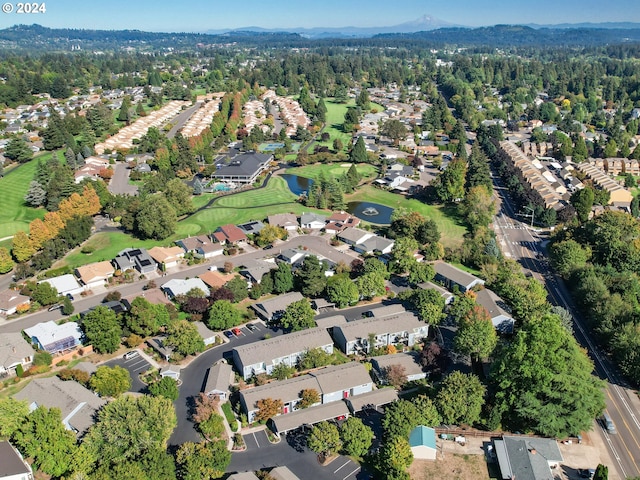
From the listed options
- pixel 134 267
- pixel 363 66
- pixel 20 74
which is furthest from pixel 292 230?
pixel 363 66

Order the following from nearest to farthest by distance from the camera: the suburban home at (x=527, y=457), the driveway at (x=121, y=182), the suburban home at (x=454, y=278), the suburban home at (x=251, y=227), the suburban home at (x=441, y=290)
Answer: the suburban home at (x=527, y=457), the suburban home at (x=441, y=290), the suburban home at (x=454, y=278), the suburban home at (x=251, y=227), the driveway at (x=121, y=182)

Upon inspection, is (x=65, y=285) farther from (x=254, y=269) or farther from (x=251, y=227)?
(x=251, y=227)

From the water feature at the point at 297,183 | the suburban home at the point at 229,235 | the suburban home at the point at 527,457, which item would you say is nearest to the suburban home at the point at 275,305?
the suburban home at the point at 229,235

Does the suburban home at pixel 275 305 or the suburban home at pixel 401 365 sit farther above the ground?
the suburban home at pixel 275 305

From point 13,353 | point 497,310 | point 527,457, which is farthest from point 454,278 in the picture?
point 13,353

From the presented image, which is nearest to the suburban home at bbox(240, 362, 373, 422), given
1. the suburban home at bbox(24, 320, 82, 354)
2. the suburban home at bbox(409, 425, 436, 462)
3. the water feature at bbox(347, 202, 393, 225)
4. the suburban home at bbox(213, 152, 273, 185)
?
the suburban home at bbox(409, 425, 436, 462)

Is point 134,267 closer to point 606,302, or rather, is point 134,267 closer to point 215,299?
point 215,299

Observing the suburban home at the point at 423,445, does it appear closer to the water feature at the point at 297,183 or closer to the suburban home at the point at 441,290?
the suburban home at the point at 441,290
